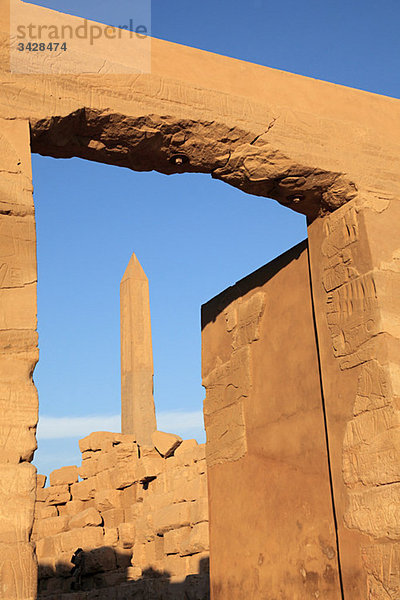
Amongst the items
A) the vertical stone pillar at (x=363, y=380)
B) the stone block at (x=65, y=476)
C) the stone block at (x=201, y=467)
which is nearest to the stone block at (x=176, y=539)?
the stone block at (x=201, y=467)

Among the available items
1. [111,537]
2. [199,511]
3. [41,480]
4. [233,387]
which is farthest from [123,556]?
[233,387]

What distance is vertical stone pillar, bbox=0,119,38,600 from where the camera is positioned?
117 inches

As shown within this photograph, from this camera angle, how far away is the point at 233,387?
5805 mm

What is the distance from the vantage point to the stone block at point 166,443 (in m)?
12.3

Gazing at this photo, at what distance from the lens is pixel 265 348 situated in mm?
5488

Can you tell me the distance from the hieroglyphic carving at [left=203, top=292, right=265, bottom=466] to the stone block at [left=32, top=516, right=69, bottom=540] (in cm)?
771

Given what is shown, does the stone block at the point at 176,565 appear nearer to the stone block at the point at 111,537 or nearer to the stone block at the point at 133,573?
the stone block at the point at 133,573

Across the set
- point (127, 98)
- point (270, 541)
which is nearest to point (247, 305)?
point (270, 541)

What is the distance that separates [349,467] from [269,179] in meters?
1.88

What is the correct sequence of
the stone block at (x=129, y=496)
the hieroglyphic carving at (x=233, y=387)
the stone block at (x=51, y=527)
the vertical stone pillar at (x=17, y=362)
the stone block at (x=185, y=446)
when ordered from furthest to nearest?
the stone block at (x=51, y=527) < the stone block at (x=129, y=496) < the stone block at (x=185, y=446) < the hieroglyphic carving at (x=233, y=387) < the vertical stone pillar at (x=17, y=362)

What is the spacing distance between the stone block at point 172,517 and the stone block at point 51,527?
313 cm

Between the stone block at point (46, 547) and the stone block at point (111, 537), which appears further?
the stone block at point (46, 547)

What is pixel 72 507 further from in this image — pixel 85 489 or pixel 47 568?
pixel 47 568

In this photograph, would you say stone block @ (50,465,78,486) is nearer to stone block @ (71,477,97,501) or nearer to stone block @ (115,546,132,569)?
stone block @ (71,477,97,501)
